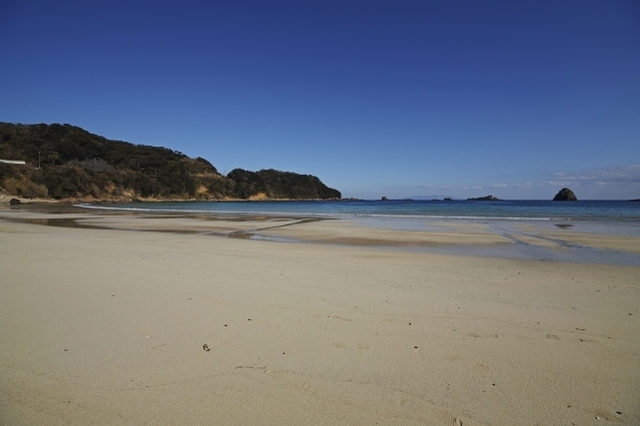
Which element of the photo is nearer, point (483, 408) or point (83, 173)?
point (483, 408)

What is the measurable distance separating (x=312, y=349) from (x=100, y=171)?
110 m

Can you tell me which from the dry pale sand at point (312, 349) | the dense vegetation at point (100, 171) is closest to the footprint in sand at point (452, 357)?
the dry pale sand at point (312, 349)

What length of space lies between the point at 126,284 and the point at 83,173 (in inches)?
3782

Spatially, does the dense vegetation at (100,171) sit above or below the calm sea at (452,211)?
above

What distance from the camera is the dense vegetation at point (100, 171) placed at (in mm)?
71500

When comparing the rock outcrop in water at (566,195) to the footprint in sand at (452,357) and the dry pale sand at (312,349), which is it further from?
the footprint in sand at (452,357)

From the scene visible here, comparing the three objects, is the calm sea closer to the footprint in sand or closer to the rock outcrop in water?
the footprint in sand

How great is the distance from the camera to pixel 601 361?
10.9ft

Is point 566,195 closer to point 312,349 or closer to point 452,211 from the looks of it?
point 452,211

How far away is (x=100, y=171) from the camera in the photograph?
308 feet

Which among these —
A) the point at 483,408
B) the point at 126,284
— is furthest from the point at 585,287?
the point at 126,284

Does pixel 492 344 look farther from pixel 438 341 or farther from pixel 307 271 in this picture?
pixel 307 271

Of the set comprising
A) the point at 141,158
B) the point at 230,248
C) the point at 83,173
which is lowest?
the point at 230,248

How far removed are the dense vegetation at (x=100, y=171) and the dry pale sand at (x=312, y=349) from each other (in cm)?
7935
